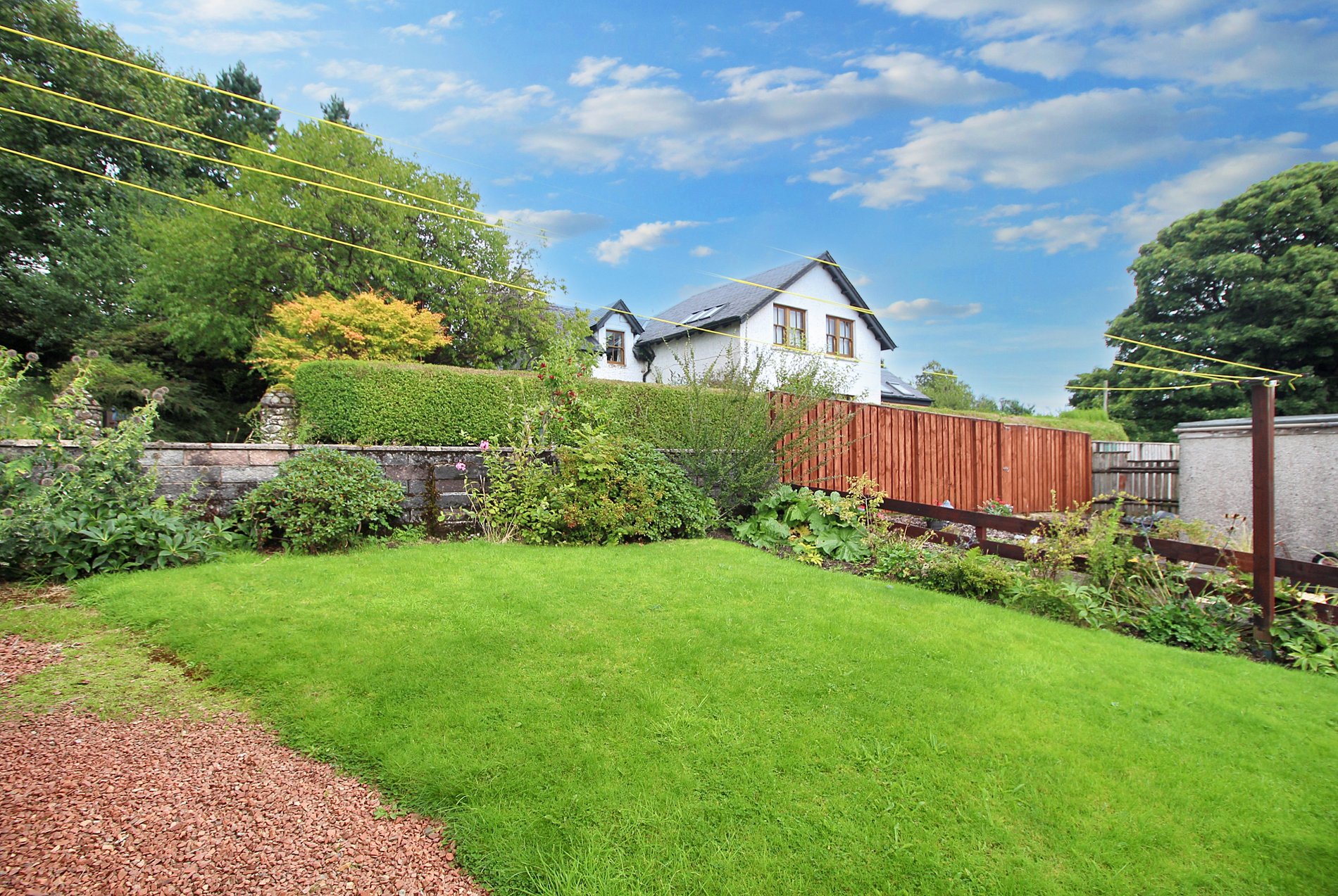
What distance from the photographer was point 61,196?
1669 cm

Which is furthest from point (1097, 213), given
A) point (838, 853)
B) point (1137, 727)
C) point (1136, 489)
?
point (838, 853)

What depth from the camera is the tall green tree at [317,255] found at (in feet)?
43.7

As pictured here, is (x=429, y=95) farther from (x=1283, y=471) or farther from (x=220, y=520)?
(x=1283, y=471)

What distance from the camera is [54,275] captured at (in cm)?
1642

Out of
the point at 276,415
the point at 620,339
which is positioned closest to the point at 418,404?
the point at 276,415

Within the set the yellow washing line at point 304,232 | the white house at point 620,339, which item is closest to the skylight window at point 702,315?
the white house at point 620,339

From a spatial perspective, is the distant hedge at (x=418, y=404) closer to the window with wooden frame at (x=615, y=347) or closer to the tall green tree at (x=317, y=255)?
the tall green tree at (x=317, y=255)

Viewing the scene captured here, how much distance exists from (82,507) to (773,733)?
6.00m

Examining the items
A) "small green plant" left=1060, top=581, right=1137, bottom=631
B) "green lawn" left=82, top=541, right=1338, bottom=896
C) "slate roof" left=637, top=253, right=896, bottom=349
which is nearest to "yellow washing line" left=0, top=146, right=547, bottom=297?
"slate roof" left=637, top=253, right=896, bottom=349

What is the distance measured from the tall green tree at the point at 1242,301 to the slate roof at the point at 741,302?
983 centimetres

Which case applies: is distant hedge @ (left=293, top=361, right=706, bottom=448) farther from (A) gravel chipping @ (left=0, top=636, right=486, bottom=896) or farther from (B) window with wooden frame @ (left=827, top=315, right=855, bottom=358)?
(B) window with wooden frame @ (left=827, top=315, right=855, bottom=358)

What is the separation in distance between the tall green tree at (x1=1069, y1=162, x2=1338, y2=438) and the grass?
2338cm

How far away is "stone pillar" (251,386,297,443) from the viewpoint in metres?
9.02

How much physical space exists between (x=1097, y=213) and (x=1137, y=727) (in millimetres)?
9953
